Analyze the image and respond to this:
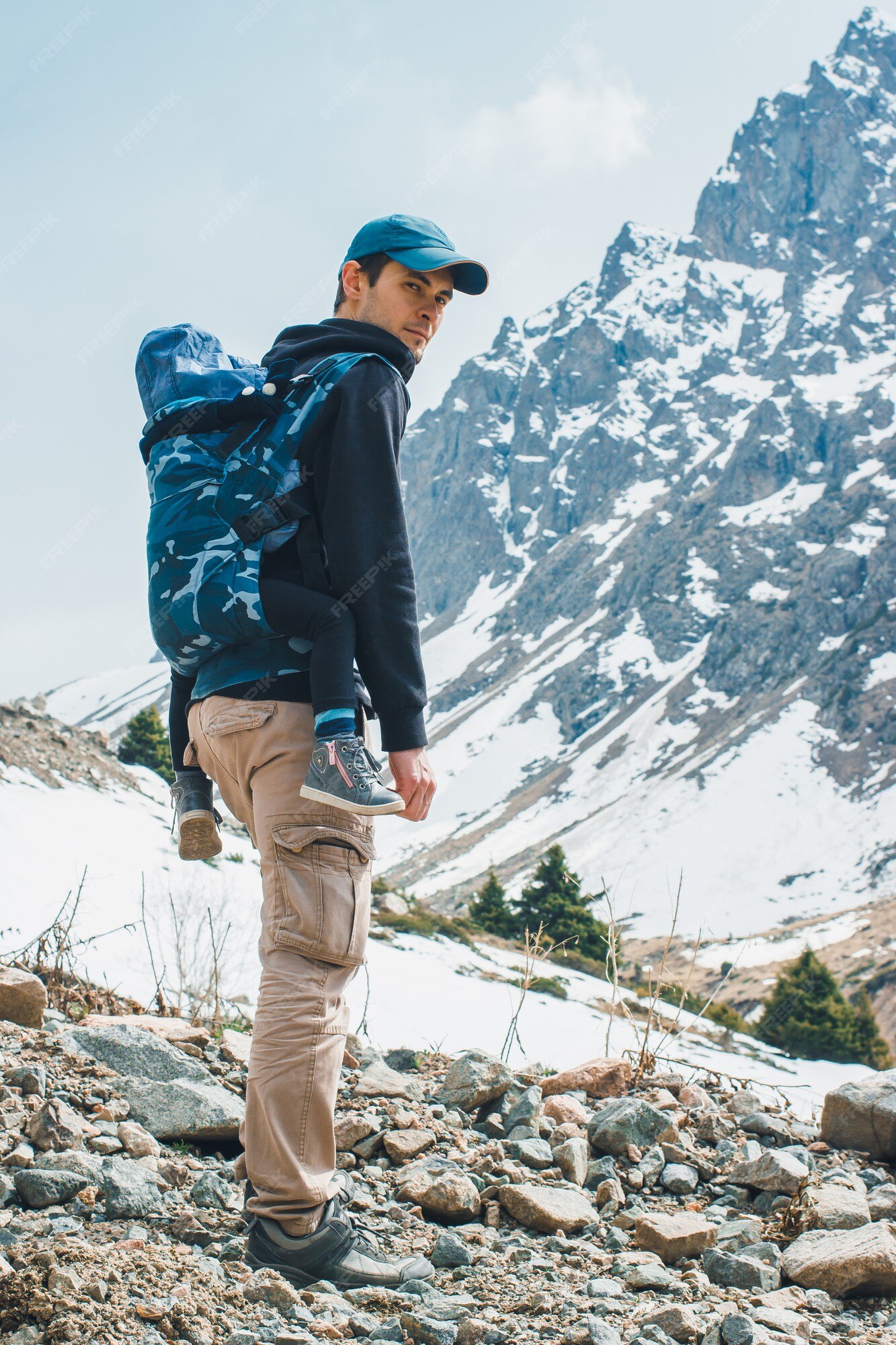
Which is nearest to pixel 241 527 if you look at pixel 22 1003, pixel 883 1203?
pixel 22 1003

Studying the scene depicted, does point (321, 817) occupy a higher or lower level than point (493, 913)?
higher

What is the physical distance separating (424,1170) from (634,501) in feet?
644

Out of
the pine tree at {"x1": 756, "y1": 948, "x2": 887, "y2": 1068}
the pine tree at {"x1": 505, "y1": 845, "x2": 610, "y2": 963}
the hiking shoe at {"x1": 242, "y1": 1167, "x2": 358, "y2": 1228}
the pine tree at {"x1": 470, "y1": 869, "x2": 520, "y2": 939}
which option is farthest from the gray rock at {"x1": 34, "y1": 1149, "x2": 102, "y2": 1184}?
the pine tree at {"x1": 756, "y1": 948, "x2": 887, "y2": 1068}

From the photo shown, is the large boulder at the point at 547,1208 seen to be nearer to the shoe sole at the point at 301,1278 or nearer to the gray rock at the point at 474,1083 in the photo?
the shoe sole at the point at 301,1278

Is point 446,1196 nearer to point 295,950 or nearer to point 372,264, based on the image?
point 295,950

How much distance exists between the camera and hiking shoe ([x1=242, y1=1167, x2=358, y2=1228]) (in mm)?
2553

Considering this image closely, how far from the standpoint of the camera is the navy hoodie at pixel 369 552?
2.61 m

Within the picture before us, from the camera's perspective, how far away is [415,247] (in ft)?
9.70

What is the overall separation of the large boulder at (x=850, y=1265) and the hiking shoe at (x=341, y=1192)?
122cm

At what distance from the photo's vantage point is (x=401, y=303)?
3.03 meters

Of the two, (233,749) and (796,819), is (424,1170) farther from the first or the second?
(796,819)

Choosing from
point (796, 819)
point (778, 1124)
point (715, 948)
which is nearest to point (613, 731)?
point (796, 819)

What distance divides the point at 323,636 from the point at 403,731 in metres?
0.32

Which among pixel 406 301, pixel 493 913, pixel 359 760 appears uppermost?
pixel 406 301
